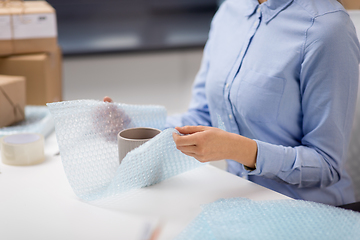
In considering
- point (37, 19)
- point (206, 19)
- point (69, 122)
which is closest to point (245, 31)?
point (69, 122)

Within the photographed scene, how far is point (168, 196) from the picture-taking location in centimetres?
65

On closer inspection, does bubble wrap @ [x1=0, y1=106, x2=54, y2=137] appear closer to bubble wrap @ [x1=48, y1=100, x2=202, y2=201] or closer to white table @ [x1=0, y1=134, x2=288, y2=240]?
white table @ [x1=0, y1=134, x2=288, y2=240]

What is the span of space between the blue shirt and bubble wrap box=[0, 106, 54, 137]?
45cm

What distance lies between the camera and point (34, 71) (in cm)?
140

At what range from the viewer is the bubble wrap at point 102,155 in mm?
633

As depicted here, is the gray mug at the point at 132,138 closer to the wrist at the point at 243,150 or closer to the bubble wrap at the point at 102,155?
the bubble wrap at the point at 102,155

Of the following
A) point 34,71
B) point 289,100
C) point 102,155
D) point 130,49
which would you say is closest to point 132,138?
point 102,155

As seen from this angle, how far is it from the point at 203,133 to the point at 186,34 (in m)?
1.97

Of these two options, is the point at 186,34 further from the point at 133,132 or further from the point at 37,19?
the point at 133,132

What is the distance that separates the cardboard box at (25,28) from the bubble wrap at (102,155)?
816 millimetres

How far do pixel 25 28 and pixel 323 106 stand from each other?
3.58 feet

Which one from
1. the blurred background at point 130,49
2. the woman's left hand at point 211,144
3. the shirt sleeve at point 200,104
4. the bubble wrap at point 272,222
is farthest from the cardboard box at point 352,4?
the blurred background at point 130,49

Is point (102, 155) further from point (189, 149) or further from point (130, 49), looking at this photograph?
point (130, 49)

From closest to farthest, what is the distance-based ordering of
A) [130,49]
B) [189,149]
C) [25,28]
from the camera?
1. [189,149]
2. [25,28]
3. [130,49]
